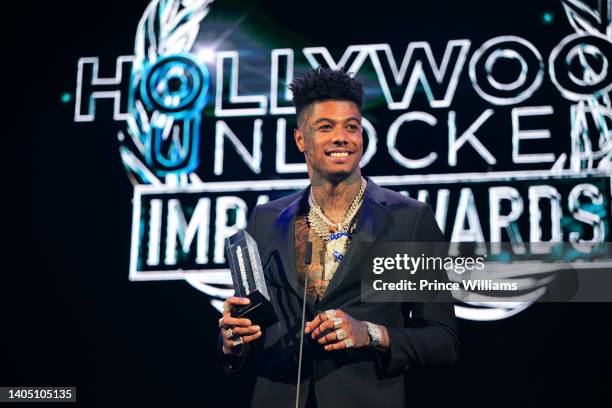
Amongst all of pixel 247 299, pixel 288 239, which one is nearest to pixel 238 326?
pixel 247 299

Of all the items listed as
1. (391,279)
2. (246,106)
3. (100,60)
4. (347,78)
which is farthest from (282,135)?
(391,279)

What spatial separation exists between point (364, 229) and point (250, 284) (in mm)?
457

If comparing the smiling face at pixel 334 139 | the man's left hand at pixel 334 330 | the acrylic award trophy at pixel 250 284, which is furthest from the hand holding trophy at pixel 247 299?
the smiling face at pixel 334 139

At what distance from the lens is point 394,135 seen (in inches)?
173

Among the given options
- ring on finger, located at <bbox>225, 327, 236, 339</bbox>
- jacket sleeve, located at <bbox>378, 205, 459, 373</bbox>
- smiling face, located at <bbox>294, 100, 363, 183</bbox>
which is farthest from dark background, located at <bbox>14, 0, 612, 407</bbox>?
ring on finger, located at <bbox>225, 327, 236, 339</bbox>

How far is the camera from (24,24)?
199 inches

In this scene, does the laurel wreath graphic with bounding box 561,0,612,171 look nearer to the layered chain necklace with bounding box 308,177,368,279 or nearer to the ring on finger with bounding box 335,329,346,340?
the layered chain necklace with bounding box 308,177,368,279

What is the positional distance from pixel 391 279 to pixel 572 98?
1942 millimetres

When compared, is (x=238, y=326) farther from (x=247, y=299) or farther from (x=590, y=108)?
(x=590, y=108)

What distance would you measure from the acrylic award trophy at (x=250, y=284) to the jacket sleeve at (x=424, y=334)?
354 millimetres

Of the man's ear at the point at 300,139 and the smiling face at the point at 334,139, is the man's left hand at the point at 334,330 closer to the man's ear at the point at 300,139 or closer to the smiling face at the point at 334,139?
the smiling face at the point at 334,139

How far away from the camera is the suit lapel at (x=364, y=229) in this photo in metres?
2.75

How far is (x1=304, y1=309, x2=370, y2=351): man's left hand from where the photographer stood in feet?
8.16

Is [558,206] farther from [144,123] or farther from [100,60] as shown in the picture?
[100,60]
